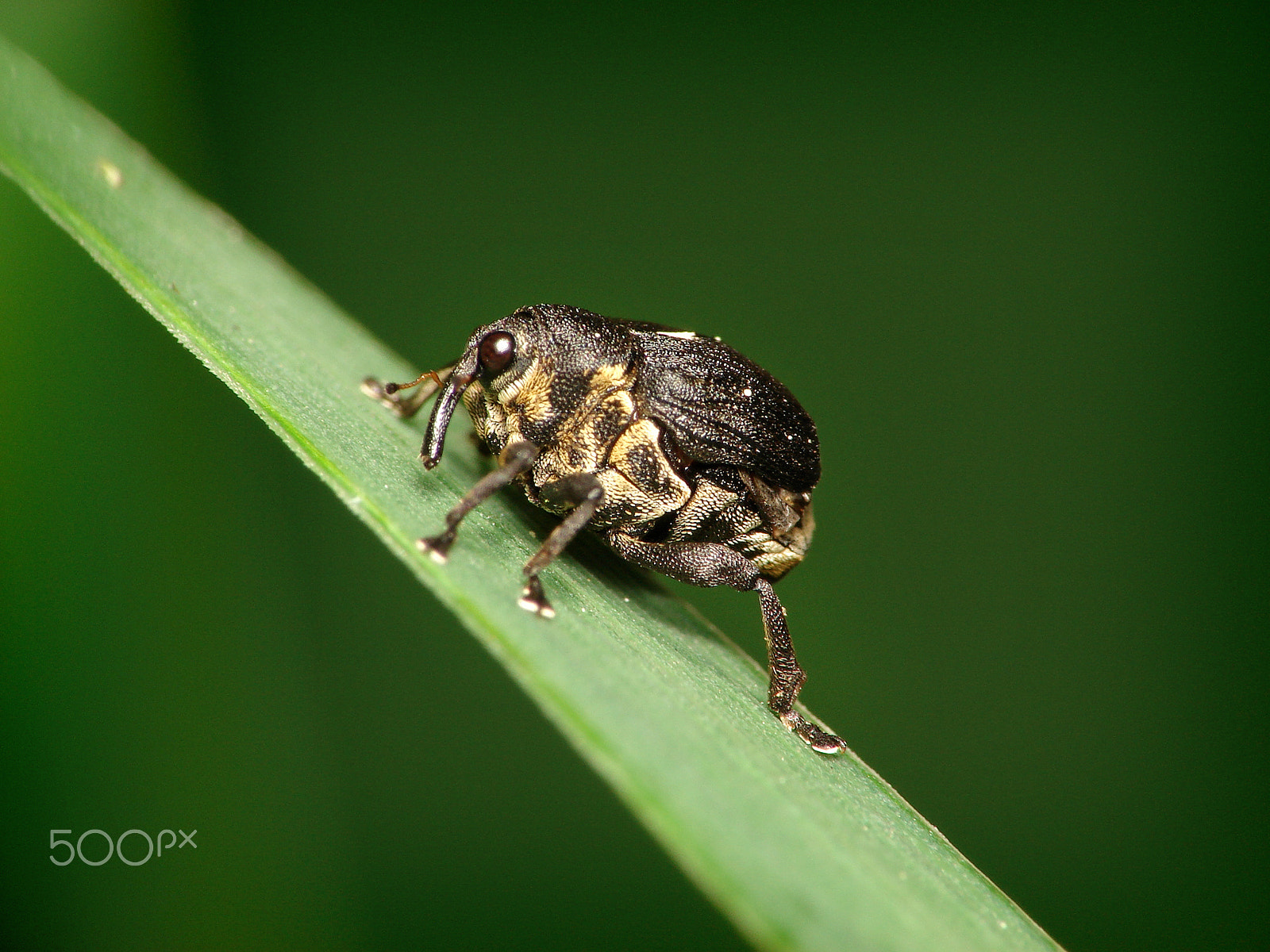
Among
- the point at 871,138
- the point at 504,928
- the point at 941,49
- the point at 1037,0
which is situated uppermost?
the point at 1037,0

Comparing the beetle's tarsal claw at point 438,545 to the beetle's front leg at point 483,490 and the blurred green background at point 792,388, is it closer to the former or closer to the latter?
the beetle's front leg at point 483,490


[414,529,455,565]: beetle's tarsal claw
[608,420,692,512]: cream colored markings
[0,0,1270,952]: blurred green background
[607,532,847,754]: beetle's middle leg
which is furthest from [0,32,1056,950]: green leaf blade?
[0,0,1270,952]: blurred green background

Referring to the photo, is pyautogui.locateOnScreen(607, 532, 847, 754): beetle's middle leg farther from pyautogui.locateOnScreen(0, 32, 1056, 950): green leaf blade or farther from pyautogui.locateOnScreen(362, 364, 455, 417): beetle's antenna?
pyautogui.locateOnScreen(362, 364, 455, 417): beetle's antenna

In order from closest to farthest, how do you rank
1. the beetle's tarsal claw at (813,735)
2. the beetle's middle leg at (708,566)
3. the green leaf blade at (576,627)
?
the green leaf blade at (576,627) → the beetle's tarsal claw at (813,735) → the beetle's middle leg at (708,566)

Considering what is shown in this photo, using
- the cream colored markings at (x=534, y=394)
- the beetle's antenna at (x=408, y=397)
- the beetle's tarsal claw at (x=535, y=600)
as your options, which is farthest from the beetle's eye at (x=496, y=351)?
the beetle's tarsal claw at (x=535, y=600)

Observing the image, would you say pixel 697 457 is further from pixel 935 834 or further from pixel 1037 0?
pixel 1037 0

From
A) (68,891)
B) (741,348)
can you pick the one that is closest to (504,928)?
(68,891)
